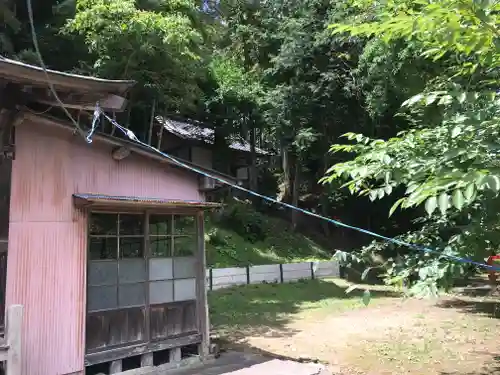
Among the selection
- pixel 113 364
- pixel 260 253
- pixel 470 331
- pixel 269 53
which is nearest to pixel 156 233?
pixel 113 364

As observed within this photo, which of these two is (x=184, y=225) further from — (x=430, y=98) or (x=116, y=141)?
(x=430, y=98)

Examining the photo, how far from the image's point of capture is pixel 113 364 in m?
6.36

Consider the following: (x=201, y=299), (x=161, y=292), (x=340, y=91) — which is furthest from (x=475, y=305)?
(x=161, y=292)

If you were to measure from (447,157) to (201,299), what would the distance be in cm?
555

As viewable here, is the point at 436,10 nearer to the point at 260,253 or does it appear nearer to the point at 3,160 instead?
the point at 3,160

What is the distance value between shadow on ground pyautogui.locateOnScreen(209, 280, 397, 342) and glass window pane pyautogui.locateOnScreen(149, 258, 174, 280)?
10.5 feet

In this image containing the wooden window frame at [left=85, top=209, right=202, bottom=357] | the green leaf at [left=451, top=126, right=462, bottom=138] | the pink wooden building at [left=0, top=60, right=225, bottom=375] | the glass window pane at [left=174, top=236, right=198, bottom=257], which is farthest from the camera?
the glass window pane at [left=174, top=236, right=198, bottom=257]

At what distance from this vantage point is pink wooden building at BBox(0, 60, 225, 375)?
5.57m

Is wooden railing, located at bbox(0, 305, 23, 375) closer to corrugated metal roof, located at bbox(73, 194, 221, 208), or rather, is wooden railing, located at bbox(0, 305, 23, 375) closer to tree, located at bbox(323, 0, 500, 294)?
corrugated metal roof, located at bbox(73, 194, 221, 208)

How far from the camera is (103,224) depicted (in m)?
6.67

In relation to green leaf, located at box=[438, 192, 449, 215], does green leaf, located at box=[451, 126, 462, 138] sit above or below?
above

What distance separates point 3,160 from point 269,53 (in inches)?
854

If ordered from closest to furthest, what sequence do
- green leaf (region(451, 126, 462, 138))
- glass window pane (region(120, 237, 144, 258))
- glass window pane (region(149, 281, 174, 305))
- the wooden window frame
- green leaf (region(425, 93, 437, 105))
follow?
green leaf (region(451, 126, 462, 138))
green leaf (region(425, 93, 437, 105))
the wooden window frame
glass window pane (region(120, 237, 144, 258))
glass window pane (region(149, 281, 174, 305))

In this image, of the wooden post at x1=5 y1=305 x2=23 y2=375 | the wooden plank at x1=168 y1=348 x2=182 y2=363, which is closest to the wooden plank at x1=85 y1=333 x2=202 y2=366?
the wooden plank at x1=168 y1=348 x2=182 y2=363
